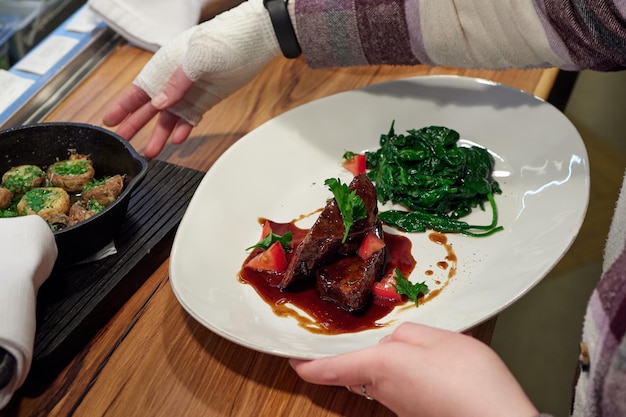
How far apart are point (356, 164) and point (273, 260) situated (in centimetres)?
44

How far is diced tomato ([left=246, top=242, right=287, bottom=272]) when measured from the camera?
4.91ft

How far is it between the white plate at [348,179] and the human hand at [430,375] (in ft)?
0.36

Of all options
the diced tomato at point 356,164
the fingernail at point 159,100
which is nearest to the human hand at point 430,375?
Result: the diced tomato at point 356,164

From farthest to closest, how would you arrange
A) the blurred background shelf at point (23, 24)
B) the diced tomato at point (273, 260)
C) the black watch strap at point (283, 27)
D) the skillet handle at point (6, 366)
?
the blurred background shelf at point (23, 24)
the black watch strap at point (283, 27)
the diced tomato at point (273, 260)
the skillet handle at point (6, 366)

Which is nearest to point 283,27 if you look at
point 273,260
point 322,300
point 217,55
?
point 217,55

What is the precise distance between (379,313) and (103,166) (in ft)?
2.85

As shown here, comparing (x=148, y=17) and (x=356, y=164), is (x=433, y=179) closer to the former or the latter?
(x=356, y=164)

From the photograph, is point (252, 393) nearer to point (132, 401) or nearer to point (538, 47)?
point (132, 401)

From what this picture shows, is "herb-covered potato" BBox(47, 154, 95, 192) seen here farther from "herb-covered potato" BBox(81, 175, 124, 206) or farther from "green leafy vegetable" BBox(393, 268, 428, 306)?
"green leafy vegetable" BBox(393, 268, 428, 306)

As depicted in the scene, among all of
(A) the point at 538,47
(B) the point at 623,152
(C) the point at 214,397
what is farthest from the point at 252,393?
(B) the point at 623,152

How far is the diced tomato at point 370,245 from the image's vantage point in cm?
145

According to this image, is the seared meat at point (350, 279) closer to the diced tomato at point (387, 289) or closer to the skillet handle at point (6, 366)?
the diced tomato at point (387, 289)

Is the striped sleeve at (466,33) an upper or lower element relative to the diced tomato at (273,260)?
upper

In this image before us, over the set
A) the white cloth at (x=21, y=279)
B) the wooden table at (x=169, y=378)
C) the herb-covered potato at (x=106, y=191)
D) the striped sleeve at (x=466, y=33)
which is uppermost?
the striped sleeve at (x=466, y=33)
